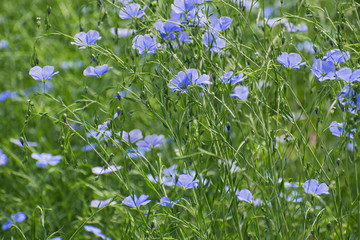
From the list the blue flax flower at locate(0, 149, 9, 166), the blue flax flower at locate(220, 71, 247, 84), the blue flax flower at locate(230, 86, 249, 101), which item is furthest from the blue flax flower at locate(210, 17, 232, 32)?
the blue flax flower at locate(0, 149, 9, 166)

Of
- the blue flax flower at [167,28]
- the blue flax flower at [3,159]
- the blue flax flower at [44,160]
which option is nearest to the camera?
the blue flax flower at [167,28]

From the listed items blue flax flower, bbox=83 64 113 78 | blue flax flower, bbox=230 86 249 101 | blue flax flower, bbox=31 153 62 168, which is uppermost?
blue flax flower, bbox=230 86 249 101

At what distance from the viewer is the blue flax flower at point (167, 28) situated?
4.88ft

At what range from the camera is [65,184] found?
2.37 meters

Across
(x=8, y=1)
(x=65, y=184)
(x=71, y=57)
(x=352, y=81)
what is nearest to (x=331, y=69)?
(x=352, y=81)

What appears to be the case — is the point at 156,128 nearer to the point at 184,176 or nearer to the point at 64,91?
the point at 64,91

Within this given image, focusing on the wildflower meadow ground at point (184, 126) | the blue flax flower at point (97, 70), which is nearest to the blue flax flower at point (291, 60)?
the wildflower meadow ground at point (184, 126)

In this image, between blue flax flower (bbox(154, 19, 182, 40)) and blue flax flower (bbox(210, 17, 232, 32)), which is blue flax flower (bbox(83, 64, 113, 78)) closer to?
blue flax flower (bbox(154, 19, 182, 40))

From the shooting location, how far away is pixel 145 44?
57.8 inches

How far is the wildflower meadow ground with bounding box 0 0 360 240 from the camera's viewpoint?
142 cm

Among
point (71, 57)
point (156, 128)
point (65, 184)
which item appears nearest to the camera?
point (65, 184)

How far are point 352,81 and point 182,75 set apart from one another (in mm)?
483

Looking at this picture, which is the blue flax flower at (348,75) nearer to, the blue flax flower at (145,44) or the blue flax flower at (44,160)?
the blue flax flower at (145,44)

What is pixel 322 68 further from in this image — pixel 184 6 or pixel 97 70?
pixel 97 70
